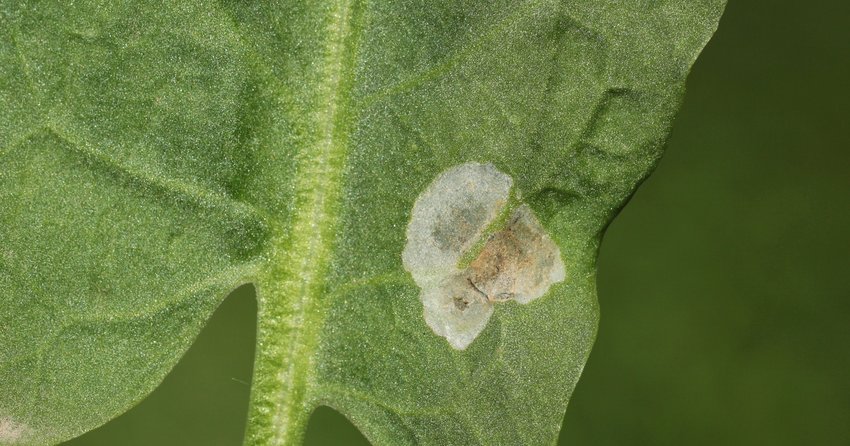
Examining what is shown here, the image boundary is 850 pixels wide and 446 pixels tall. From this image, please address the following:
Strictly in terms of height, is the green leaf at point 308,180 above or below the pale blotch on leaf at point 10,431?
above

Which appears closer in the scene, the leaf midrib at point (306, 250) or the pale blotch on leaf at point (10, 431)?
the leaf midrib at point (306, 250)

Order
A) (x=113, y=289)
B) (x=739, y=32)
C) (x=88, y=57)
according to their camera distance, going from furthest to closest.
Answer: (x=739, y=32) < (x=113, y=289) < (x=88, y=57)

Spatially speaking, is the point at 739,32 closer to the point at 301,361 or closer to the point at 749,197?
the point at 749,197

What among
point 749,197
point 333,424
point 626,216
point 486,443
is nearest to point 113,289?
point 486,443

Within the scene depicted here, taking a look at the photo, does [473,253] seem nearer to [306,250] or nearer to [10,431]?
[306,250]

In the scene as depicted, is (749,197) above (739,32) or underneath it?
A: underneath

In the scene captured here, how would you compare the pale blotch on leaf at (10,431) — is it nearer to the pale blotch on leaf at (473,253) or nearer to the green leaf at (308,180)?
the green leaf at (308,180)

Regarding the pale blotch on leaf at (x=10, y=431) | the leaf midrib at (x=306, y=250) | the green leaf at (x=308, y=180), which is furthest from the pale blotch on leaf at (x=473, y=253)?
the pale blotch on leaf at (x=10, y=431)
